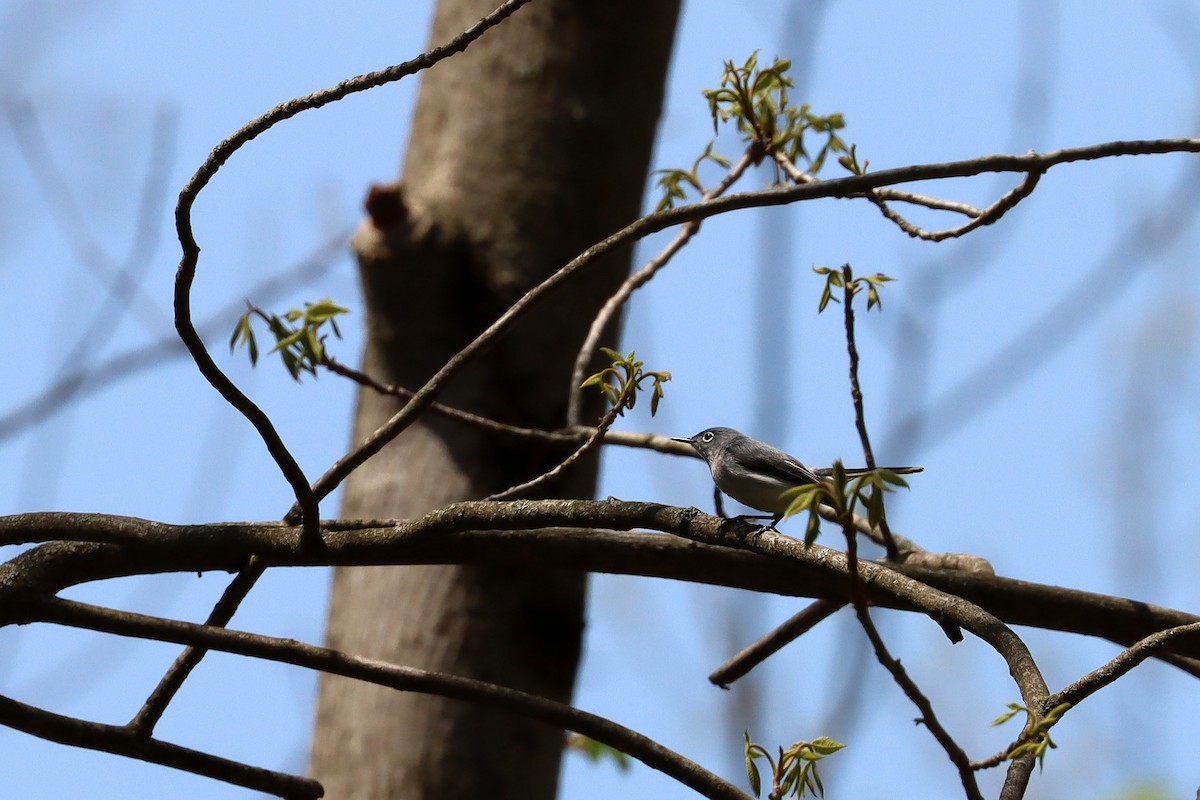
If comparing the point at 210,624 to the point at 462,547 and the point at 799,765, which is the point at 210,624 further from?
the point at 799,765

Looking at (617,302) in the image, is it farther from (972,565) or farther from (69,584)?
(69,584)

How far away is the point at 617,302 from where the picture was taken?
3281 millimetres

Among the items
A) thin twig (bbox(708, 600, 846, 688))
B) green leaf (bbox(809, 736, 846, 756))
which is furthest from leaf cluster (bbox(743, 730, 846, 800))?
thin twig (bbox(708, 600, 846, 688))

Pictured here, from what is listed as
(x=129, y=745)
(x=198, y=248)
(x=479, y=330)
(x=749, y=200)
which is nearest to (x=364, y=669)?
(x=129, y=745)

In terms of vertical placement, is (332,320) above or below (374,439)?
above

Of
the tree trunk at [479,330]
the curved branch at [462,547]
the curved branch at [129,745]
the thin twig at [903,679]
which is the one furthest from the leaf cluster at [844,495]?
the tree trunk at [479,330]

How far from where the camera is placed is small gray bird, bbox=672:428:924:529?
2943 mm

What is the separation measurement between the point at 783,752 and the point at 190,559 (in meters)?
1.11

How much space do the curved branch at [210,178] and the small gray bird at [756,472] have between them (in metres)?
1.24

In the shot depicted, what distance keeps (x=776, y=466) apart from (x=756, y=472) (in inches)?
2.2

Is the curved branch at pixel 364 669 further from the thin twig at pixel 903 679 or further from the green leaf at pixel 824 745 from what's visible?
the thin twig at pixel 903 679

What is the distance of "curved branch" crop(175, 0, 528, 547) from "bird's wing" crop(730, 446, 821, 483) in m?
1.30

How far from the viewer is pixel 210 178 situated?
6.26 ft

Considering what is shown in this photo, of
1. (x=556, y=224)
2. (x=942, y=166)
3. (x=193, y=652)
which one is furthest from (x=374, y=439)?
(x=556, y=224)
